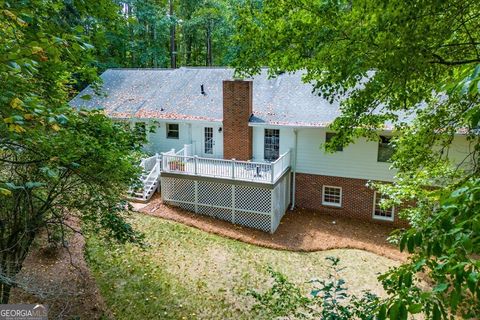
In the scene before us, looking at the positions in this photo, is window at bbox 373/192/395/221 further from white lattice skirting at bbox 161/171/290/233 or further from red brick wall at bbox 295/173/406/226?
white lattice skirting at bbox 161/171/290/233

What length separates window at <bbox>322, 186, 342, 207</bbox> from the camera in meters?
15.2

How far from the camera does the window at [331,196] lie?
15219 mm

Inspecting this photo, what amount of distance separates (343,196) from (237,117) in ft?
19.9

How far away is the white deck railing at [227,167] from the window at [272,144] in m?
0.79

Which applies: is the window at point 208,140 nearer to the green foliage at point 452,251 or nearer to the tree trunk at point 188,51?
the green foliage at point 452,251

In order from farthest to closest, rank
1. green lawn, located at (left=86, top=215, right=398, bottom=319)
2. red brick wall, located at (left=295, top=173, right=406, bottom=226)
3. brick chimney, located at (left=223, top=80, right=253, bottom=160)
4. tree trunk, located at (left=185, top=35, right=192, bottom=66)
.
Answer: tree trunk, located at (left=185, top=35, right=192, bottom=66), brick chimney, located at (left=223, top=80, right=253, bottom=160), red brick wall, located at (left=295, top=173, right=406, bottom=226), green lawn, located at (left=86, top=215, right=398, bottom=319)

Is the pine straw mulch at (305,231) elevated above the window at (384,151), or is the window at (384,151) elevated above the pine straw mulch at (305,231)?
the window at (384,151)

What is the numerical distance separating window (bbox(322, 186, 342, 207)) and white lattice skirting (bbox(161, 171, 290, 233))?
5.93ft

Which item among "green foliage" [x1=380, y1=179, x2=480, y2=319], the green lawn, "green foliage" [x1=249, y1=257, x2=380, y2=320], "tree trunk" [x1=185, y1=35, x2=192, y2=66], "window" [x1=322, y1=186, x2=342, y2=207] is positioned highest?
"tree trunk" [x1=185, y1=35, x2=192, y2=66]

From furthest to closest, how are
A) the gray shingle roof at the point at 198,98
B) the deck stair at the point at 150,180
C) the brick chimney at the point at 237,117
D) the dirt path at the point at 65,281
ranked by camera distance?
the deck stair at the point at 150,180
the brick chimney at the point at 237,117
the gray shingle roof at the point at 198,98
the dirt path at the point at 65,281

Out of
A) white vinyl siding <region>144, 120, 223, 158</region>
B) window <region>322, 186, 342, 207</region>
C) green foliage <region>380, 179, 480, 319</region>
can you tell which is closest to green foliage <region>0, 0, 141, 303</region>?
green foliage <region>380, 179, 480, 319</region>

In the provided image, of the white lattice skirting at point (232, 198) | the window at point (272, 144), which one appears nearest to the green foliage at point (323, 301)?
the white lattice skirting at point (232, 198)

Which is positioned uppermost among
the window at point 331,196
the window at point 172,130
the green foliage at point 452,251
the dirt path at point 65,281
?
the green foliage at point 452,251

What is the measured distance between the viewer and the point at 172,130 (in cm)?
1769
